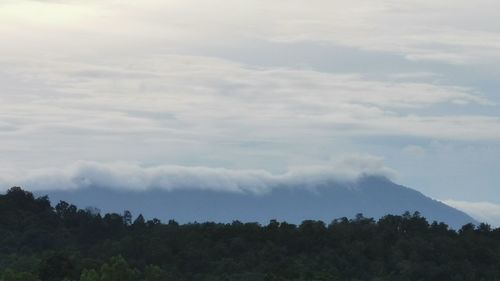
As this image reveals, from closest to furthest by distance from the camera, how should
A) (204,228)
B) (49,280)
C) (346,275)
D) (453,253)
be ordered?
1. (49,280)
2. (346,275)
3. (453,253)
4. (204,228)

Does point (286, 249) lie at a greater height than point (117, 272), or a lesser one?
greater

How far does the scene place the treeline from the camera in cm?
14738

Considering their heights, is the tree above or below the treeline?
below

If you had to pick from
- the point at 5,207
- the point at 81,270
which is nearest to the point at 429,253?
the point at 81,270

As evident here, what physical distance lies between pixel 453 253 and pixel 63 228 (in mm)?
53905

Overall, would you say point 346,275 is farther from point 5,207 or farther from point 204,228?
point 5,207

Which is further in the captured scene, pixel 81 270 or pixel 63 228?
pixel 63 228

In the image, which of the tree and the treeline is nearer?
the tree

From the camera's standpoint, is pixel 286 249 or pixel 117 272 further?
pixel 286 249

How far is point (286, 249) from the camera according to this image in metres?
162

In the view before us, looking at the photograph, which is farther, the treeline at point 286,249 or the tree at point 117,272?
the treeline at point 286,249

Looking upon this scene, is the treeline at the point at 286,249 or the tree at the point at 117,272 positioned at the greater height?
the treeline at the point at 286,249

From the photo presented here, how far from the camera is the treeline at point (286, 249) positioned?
5802 inches

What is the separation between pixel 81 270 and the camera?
125562 mm
